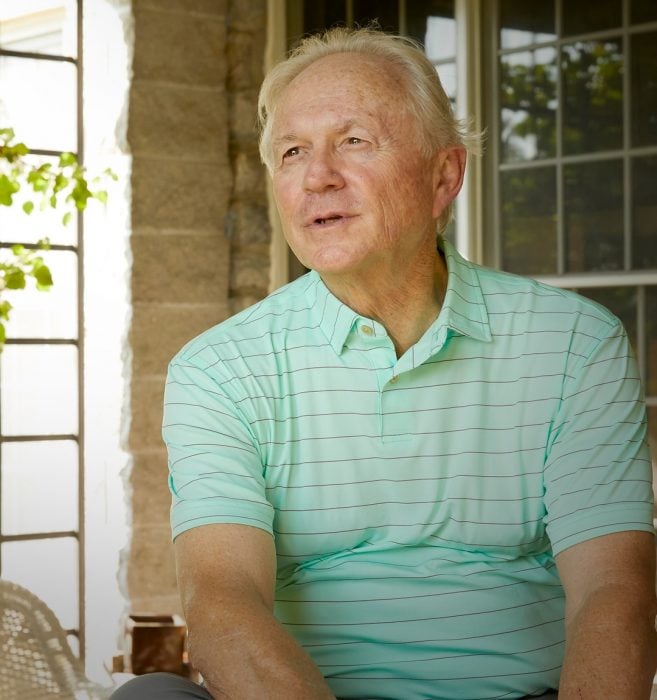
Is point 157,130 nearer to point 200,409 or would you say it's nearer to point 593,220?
point 593,220

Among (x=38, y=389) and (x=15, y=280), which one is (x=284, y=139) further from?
(x=38, y=389)

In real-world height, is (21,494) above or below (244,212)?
below

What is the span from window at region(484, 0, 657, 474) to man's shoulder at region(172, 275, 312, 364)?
1.66 metres

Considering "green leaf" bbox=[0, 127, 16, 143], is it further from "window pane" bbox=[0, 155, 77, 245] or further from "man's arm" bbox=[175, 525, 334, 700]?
"man's arm" bbox=[175, 525, 334, 700]

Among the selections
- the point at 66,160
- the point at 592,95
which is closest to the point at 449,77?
the point at 592,95

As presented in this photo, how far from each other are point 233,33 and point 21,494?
1651 millimetres

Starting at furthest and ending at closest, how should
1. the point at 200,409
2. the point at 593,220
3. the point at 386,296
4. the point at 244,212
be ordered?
the point at 244,212 < the point at 593,220 < the point at 386,296 < the point at 200,409

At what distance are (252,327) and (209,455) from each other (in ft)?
0.81

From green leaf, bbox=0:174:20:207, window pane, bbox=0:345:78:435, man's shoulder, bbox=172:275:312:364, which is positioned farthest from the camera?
window pane, bbox=0:345:78:435

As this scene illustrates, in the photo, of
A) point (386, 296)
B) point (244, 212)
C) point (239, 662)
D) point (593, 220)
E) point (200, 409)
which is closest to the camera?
point (239, 662)

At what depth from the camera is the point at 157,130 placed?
348cm

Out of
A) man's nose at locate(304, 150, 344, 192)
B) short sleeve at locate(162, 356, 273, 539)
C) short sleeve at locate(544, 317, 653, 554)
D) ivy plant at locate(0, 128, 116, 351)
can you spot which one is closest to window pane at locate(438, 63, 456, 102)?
ivy plant at locate(0, 128, 116, 351)

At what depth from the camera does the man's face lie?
1.80m

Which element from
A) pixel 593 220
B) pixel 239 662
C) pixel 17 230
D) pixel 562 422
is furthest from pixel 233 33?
pixel 239 662
